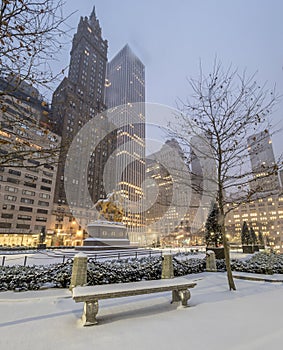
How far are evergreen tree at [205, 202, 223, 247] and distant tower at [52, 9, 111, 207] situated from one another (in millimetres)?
59268

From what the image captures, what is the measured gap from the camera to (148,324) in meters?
4.07

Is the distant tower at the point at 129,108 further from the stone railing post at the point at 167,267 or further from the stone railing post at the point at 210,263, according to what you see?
the stone railing post at the point at 167,267

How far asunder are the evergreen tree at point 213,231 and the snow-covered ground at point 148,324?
50.5 ft

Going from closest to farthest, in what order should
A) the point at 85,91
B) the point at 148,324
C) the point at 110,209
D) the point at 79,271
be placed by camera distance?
the point at 148,324
the point at 79,271
the point at 110,209
the point at 85,91

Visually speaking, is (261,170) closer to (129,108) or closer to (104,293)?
(104,293)

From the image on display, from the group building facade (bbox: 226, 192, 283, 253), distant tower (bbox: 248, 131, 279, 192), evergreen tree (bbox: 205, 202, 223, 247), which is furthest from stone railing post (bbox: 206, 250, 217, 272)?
building facade (bbox: 226, 192, 283, 253)

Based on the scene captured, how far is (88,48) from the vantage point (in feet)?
356

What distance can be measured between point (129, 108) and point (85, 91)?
96.7 feet

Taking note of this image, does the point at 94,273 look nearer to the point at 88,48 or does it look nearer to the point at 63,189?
the point at 63,189

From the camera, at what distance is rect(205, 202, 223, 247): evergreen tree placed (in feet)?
68.8

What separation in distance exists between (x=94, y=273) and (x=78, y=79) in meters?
108

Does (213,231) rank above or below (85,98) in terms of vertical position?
below

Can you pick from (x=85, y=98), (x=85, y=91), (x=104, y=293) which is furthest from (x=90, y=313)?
(x=85, y=91)

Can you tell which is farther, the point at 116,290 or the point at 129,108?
the point at 129,108
